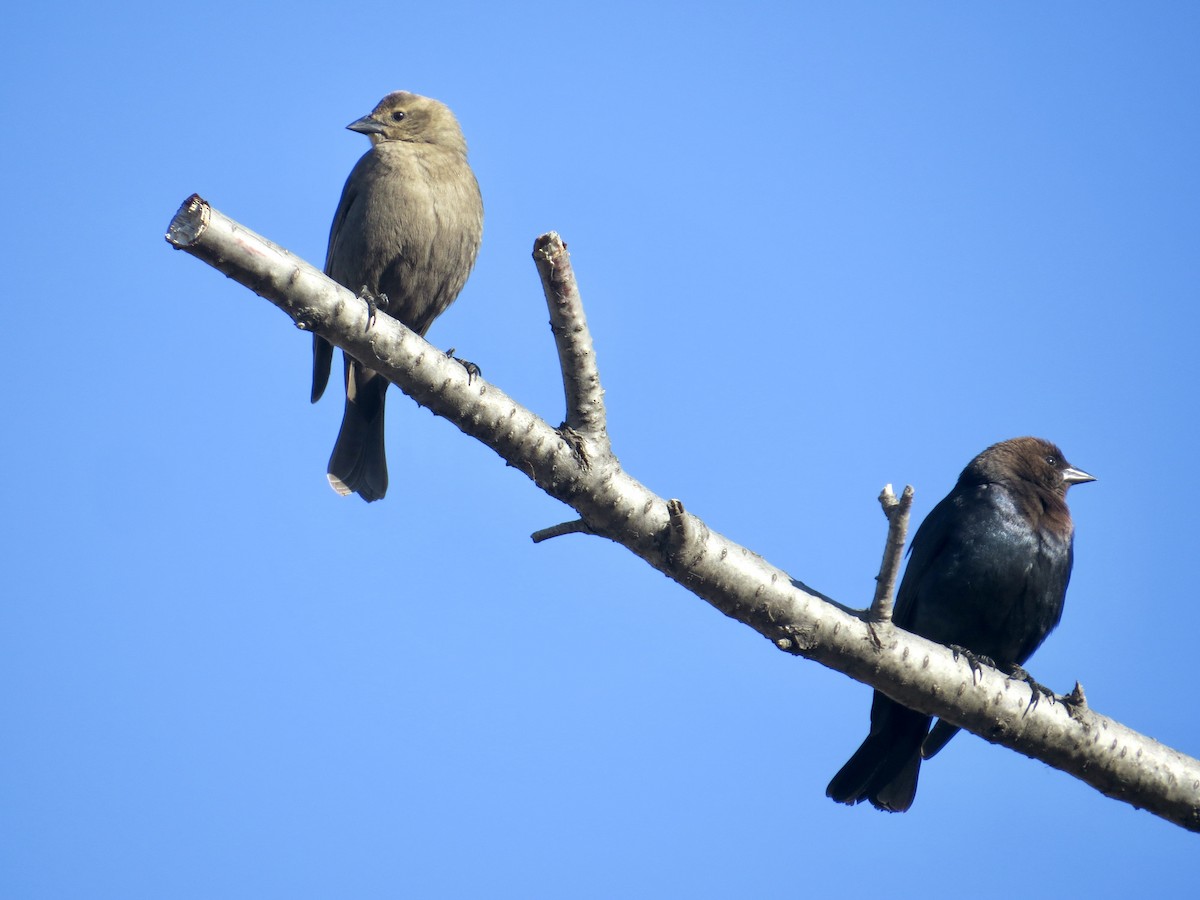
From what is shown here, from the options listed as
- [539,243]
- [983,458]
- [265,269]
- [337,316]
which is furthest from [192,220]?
[983,458]

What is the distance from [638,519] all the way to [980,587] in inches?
92.4

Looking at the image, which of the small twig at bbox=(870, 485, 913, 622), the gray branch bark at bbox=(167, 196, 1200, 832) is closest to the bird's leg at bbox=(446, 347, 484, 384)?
the gray branch bark at bbox=(167, 196, 1200, 832)

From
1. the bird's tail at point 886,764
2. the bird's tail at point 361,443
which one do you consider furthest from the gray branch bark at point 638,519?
the bird's tail at point 361,443

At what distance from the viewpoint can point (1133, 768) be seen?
3.67 metres

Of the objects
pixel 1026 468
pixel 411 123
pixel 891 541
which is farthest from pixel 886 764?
pixel 411 123

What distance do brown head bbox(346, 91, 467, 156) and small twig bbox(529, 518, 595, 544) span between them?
10.7 ft

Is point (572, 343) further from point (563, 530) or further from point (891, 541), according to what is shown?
point (891, 541)

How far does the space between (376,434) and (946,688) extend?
3.32 m

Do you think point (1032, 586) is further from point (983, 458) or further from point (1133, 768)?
point (1133, 768)

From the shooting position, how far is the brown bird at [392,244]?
224 inches

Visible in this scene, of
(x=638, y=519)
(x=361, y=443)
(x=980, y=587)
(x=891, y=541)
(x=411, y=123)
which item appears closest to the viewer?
(x=891, y=541)

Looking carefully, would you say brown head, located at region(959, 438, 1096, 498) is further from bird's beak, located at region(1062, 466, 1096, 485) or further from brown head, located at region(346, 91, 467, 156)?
brown head, located at region(346, 91, 467, 156)

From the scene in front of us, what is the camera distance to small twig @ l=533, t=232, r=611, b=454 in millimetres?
3355

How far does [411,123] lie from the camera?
6301 mm
